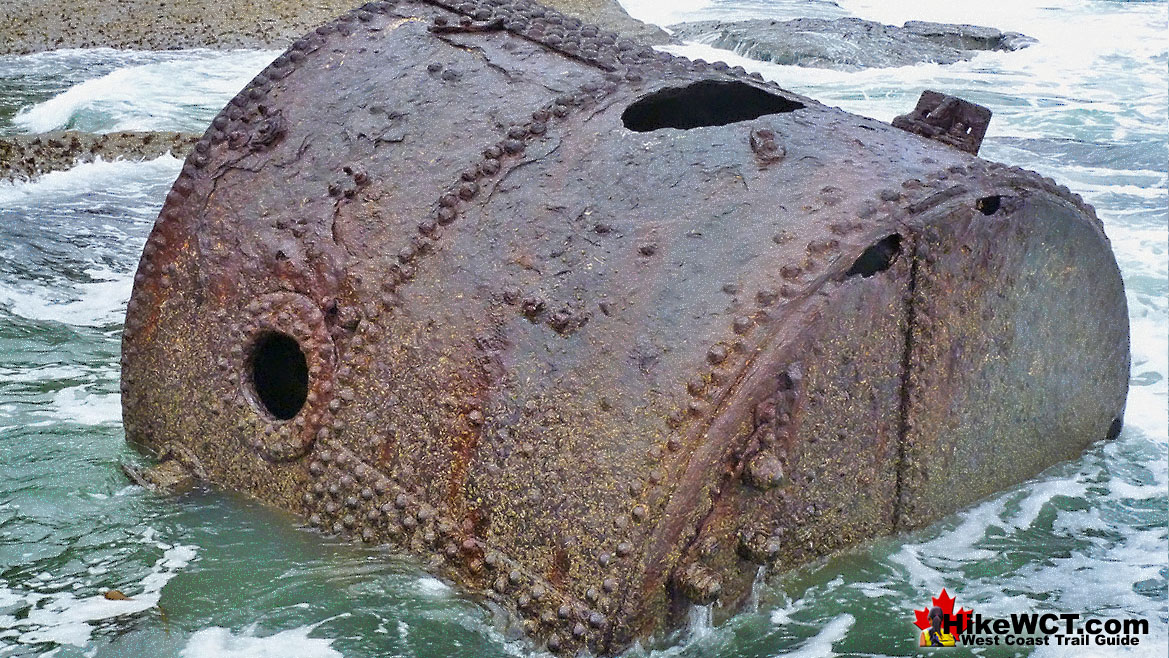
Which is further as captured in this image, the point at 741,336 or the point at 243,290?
the point at 243,290

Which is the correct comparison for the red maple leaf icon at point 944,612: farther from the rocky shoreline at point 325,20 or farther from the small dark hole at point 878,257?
the rocky shoreline at point 325,20

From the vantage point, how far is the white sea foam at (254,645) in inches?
104

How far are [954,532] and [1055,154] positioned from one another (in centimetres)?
616

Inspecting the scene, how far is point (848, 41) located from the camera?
1267 cm

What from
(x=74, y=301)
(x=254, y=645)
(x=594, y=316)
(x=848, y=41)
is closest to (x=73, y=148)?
(x=74, y=301)

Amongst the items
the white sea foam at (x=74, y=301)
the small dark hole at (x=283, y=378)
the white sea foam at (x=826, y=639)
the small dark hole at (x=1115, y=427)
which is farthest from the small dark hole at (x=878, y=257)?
the white sea foam at (x=74, y=301)

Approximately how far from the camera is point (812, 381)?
2525 millimetres

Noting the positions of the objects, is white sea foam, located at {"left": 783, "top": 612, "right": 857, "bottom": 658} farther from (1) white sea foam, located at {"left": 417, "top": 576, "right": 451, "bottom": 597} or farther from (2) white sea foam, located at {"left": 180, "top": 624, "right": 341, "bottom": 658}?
(2) white sea foam, located at {"left": 180, "top": 624, "right": 341, "bottom": 658}

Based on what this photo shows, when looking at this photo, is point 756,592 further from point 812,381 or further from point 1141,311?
point 1141,311

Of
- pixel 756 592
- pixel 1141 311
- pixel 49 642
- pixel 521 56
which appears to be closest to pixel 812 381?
pixel 756 592

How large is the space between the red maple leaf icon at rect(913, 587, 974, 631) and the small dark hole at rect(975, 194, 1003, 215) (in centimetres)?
91

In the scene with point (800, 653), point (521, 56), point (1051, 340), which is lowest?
point (800, 653)

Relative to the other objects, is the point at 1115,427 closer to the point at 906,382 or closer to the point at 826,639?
the point at 906,382

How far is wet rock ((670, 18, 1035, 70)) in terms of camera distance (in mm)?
12273
